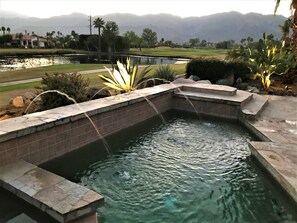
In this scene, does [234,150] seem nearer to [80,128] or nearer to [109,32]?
[80,128]

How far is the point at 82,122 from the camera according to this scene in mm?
4953

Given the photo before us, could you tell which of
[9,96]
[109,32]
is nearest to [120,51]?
[109,32]

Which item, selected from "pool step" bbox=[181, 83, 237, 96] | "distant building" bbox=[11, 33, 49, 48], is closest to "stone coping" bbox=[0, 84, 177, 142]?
"pool step" bbox=[181, 83, 237, 96]

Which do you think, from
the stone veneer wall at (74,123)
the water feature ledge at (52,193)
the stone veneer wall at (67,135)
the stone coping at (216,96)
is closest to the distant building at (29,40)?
the stone coping at (216,96)

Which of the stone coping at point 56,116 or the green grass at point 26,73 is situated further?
the green grass at point 26,73

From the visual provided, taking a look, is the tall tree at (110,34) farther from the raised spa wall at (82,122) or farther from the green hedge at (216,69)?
the raised spa wall at (82,122)

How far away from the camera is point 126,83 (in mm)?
7637

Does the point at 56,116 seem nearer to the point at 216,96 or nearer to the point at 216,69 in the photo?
the point at 216,96

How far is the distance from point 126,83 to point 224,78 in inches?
201

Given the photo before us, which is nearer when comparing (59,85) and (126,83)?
(59,85)

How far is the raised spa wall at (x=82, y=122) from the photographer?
3.24m

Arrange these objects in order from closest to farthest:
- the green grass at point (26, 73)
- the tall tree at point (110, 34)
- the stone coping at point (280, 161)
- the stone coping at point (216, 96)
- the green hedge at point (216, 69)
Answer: the stone coping at point (280, 161) → the stone coping at point (216, 96) → the green hedge at point (216, 69) → the green grass at point (26, 73) → the tall tree at point (110, 34)

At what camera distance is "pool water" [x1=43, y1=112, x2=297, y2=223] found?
3.29 metres

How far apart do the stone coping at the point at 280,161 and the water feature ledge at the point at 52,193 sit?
7.85ft
